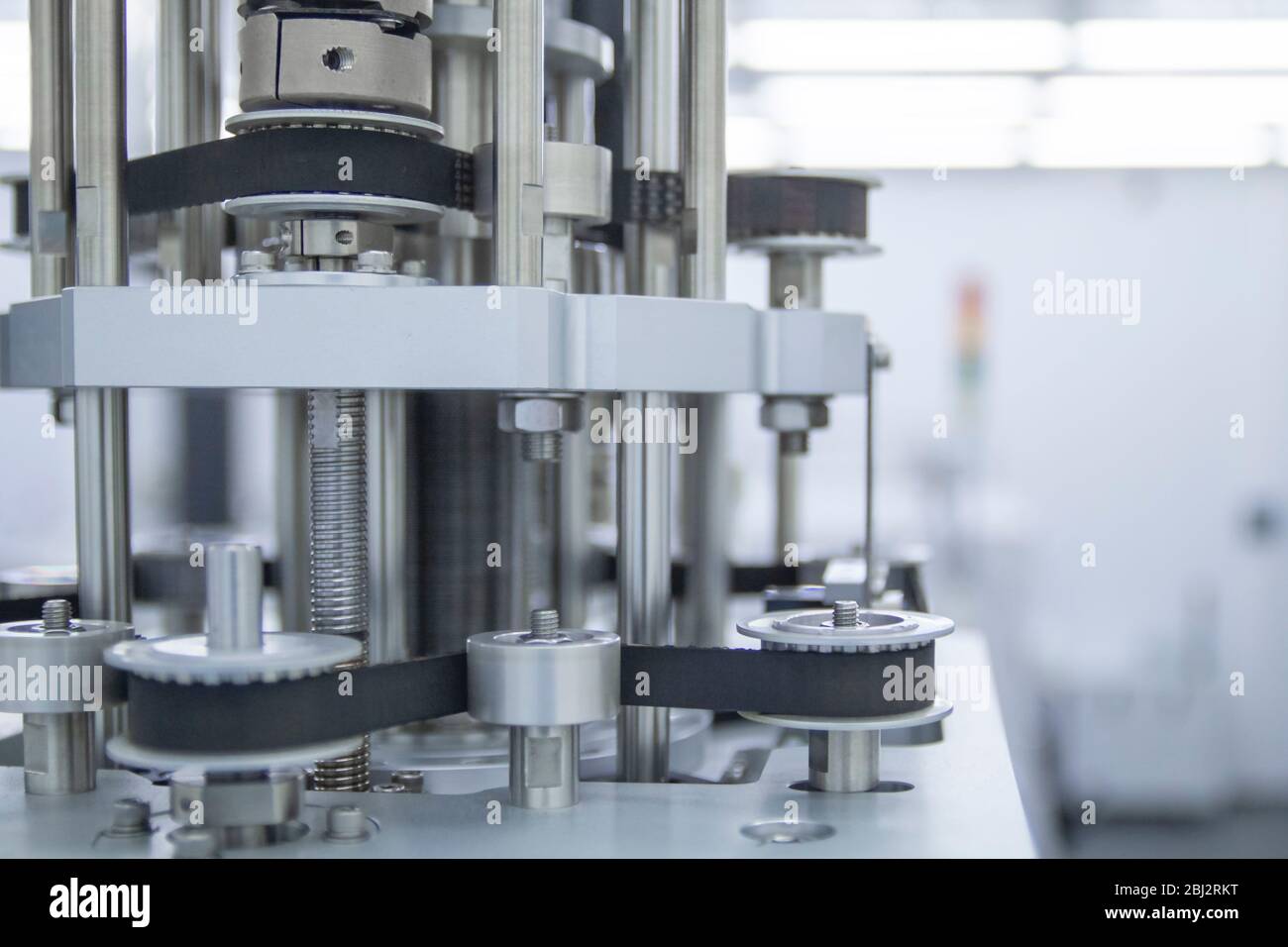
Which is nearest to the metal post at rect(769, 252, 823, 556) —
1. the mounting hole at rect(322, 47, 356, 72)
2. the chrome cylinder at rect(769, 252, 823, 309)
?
the chrome cylinder at rect(769, 252, 823, 309)

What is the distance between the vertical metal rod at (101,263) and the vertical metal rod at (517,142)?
28cm

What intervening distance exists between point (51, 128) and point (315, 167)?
303mm

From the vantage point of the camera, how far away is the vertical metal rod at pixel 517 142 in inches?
36.2

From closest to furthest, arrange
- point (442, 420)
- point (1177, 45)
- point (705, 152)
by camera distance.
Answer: point (705, 152) → point (442, 420) → point (1177, 45)

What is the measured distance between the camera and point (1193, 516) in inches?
123

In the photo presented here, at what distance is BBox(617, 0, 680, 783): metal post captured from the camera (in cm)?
101

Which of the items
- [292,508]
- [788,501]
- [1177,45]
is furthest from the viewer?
[1177,45]

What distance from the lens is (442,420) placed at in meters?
1.18

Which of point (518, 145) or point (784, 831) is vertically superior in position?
point (518, 145)

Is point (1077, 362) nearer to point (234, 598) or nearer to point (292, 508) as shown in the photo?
point (292, 508)

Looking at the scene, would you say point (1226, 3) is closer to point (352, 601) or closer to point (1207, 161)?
point (1207, 161)

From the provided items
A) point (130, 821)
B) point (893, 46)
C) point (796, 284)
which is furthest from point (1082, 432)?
point (130, 821)

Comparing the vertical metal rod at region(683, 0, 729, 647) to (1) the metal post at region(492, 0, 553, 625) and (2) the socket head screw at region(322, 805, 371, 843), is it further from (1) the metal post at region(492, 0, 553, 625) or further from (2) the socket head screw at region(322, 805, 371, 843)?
(2) the socket head screw at region(322, 805, 371, 843)
